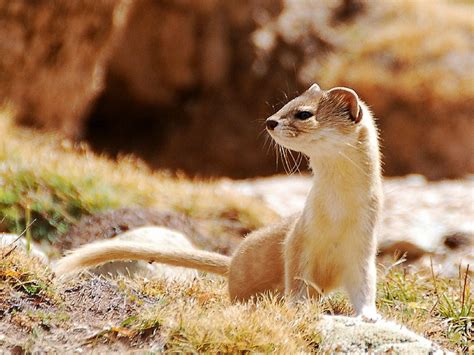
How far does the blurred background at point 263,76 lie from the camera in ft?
56.7

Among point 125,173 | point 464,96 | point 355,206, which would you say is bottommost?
point 464,96

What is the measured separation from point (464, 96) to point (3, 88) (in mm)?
8772

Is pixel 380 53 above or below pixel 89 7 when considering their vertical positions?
below

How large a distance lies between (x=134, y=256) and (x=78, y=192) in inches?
133

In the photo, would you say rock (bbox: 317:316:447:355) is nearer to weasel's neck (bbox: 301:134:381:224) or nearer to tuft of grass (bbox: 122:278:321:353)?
tuft of grass (bbox: 122:278:321:353)

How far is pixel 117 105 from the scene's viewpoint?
1892 centimetres

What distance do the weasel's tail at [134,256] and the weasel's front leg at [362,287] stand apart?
0.98 meters

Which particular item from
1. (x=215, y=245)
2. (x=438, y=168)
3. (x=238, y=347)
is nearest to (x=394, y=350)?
(x=238, y=347)

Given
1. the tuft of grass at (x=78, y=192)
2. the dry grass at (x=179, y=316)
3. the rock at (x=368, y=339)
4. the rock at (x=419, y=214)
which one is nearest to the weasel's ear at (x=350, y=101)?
the dry grass at (x=179, y=316)

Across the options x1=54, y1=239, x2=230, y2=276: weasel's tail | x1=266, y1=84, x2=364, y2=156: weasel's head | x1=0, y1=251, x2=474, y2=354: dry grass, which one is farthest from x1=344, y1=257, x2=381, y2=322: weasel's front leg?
x1=54, y1=239, x2=230, y2=276: weasel's tail

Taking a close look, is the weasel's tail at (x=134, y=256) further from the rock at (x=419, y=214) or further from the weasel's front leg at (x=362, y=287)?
the rock at (x=419, y=214)

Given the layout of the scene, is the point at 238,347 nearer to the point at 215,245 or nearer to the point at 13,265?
the point at 13,265

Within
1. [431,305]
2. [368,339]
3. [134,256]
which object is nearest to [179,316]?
[368,339]

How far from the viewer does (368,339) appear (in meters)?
4.16
